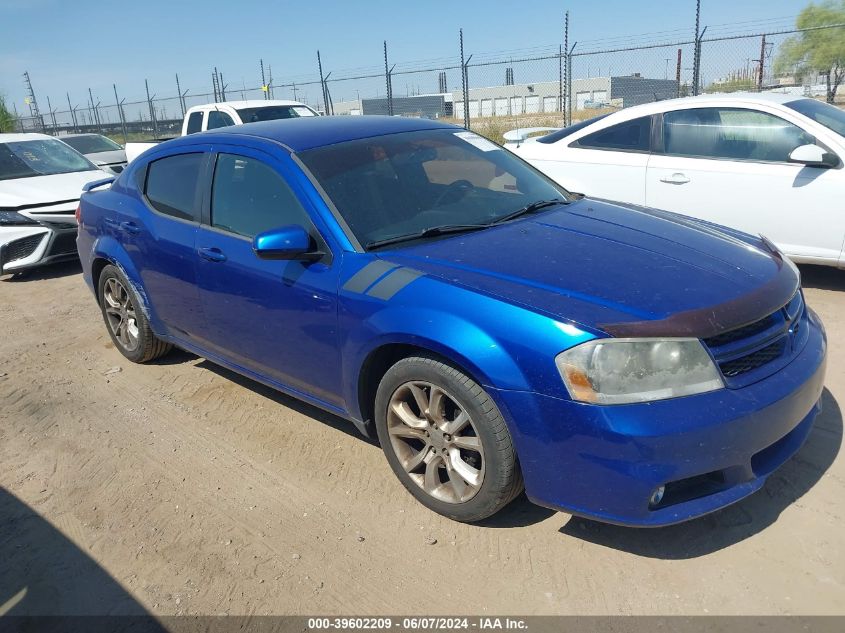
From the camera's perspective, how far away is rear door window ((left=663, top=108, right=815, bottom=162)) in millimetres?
5410

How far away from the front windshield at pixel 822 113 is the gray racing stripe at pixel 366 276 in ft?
13.6

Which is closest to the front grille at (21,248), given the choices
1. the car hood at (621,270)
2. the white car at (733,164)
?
the white car at (733,164)

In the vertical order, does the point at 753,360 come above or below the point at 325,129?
below

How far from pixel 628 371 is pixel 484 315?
558 millimetres

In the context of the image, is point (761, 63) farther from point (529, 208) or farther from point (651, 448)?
point (651, 448)

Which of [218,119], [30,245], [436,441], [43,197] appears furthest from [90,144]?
[436,441]

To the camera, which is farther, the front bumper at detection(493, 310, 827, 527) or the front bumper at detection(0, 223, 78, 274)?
the front bumper at detection(0, 223, 78, 274)

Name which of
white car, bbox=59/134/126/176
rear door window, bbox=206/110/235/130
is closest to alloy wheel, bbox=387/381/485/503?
rear door window, bbox=206/110/235/130

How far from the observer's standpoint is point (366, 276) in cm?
303

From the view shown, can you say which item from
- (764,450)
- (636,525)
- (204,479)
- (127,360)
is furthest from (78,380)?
(764,450)

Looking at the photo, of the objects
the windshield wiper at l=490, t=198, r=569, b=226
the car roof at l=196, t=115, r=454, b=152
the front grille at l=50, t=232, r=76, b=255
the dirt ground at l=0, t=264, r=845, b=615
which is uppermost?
the car roof at l=196, t=115, r=454, b=152

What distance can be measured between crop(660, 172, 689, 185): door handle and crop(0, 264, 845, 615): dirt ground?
202 centimetres

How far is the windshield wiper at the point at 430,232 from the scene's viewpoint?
3172 millimetres

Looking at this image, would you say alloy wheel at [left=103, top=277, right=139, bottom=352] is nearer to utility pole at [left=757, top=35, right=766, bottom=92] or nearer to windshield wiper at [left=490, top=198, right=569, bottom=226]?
windshield wiper at [left=490, top=198, right=569, bottom=226]
